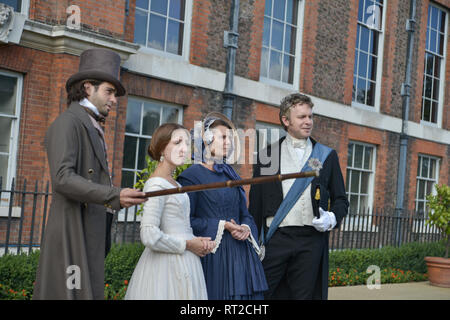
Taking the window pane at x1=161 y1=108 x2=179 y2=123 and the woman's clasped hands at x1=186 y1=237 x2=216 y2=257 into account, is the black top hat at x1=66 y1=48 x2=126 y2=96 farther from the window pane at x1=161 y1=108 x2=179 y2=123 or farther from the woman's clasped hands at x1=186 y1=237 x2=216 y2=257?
the window pane at x1=161 y1=108 x2=179 y2=123

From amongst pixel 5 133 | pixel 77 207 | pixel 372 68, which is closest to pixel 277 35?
pixel 372 68

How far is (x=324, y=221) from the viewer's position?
4.43m

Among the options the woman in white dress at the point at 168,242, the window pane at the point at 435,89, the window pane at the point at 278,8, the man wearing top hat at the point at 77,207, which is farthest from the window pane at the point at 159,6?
the window pane at the point at 435,89

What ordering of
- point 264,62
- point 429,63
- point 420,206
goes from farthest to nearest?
1. point 429,63
2. point 420,206
3. point 264,62

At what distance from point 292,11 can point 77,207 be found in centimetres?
1028

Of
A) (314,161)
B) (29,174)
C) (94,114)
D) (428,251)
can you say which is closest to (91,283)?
(94,114)

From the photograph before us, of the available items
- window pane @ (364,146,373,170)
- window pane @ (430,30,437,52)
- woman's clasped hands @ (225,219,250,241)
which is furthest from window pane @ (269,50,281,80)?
woman's clasped hands @ (225,219,250,241)

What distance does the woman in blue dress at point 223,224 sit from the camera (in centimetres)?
407

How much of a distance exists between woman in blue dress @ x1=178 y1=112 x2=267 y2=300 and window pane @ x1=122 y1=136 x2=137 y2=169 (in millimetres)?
5366

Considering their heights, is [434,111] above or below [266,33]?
below

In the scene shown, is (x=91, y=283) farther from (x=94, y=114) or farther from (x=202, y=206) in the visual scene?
(x=202, y=206)

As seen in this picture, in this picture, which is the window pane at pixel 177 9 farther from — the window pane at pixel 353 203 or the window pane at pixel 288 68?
the window pane at pixel 353 203

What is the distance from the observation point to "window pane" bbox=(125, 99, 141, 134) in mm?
9594

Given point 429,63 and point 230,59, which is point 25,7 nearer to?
point 230,59
